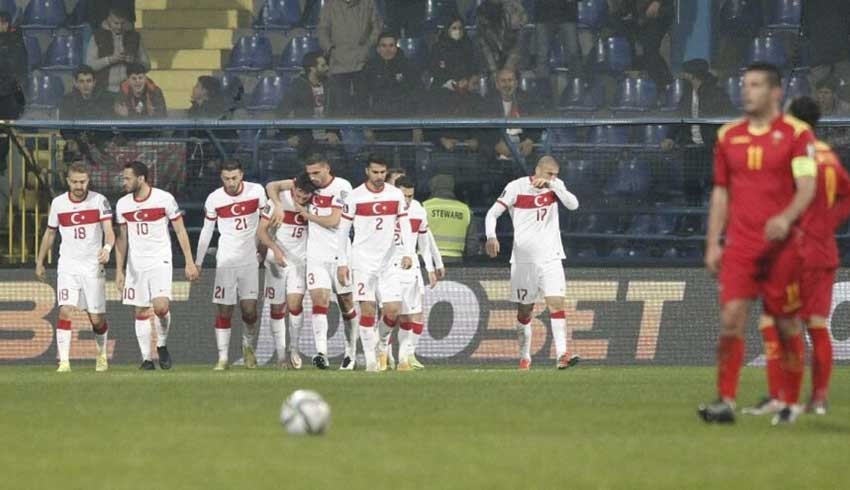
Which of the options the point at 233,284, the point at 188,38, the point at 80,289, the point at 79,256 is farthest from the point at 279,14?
the point at 80,289

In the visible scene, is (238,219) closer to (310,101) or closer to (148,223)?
(148,223)

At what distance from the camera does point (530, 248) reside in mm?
20453

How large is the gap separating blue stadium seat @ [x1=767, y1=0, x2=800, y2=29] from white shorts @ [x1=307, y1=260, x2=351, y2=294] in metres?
6.94

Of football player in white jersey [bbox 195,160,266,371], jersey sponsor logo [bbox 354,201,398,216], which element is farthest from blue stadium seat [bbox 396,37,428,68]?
jersey sponsor logo [bbox 354,201,398,216]

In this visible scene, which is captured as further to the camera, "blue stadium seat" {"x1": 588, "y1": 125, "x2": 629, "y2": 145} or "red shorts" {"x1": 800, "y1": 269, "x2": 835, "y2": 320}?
"blue stadium seat" {"x1": 588, "y1": 125, "x2": 629, "y2": 145}

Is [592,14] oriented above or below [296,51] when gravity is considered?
above

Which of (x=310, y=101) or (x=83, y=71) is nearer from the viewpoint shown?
(x=310, y=101)

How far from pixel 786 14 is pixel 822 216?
12.5 meters

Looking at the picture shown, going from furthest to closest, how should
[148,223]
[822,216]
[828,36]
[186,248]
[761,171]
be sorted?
[828,36] < [148,223] < [186,248] < [822,216] < [761,171]

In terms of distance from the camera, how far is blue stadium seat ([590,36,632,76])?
915 inches

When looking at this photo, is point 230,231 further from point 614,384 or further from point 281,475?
point 281,475

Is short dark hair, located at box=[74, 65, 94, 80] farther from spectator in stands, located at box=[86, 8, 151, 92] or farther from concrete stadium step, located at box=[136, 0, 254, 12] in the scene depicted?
concrete stadium step, located at box=[136, 0, 254, 12]

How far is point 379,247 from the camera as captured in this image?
762 inches

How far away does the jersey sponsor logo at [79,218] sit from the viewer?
66.0ft
